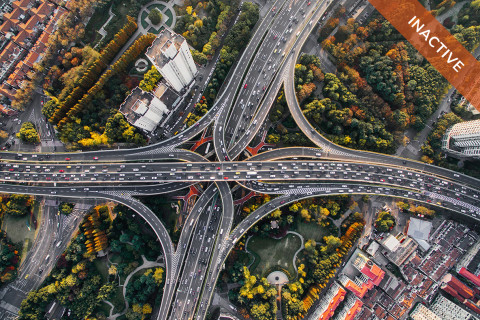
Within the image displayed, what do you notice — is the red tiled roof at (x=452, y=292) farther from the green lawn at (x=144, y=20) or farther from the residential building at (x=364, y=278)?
the green lawn at (x=144, y=20)

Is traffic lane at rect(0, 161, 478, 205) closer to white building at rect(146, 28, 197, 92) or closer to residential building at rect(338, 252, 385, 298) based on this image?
residential building at rect(338, 252, 385, 298)

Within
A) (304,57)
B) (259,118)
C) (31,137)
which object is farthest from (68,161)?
(304,57)

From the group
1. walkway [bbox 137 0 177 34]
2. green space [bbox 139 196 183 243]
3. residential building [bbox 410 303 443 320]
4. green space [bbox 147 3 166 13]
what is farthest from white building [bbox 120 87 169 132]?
residential building [bbox 410 303 443 320]

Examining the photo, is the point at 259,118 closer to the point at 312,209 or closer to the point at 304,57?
the point at 304,57

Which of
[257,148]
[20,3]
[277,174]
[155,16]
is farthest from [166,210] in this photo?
[20,3]

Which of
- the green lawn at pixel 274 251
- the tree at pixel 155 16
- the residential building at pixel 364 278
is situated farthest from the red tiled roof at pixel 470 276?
the tree at pixel 155 16

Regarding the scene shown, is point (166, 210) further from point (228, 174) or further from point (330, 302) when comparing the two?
point (330, 302)

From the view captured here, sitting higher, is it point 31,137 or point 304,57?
point 304,57
